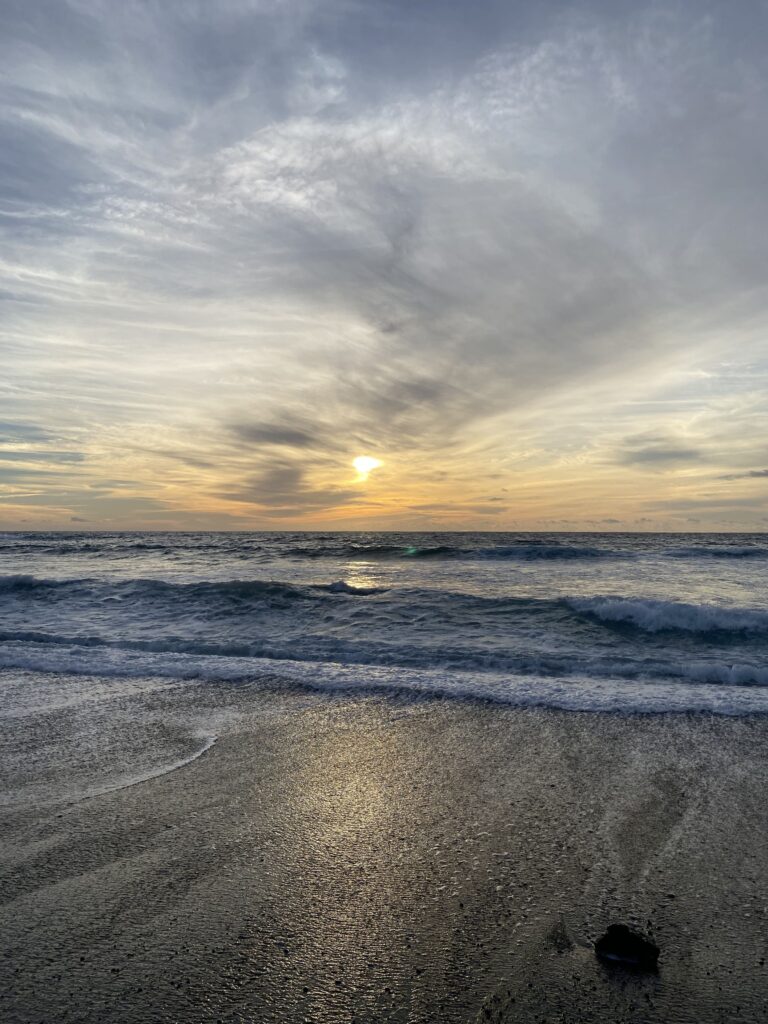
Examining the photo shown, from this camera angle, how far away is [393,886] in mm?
3295

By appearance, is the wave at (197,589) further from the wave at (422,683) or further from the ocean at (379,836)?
the ocean at (379,836)

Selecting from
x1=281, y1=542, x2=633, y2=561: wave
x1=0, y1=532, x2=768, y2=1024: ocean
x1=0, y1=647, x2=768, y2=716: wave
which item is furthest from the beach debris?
x1=281, y1=542, x2=633, y2=561: wave

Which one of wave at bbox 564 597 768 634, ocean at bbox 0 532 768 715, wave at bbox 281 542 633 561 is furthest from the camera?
wave at bbox 281 542 633 561

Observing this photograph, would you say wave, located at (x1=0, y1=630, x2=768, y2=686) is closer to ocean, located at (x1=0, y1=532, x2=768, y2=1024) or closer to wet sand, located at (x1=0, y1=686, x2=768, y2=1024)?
ocean, located at (x1=0, y1=532, x2=768, y2=1024)

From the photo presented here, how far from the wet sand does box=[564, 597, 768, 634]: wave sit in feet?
25.5

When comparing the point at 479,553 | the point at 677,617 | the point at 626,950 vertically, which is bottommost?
the point at 677,617

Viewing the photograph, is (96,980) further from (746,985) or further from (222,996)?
(746,985)

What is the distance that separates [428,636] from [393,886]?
29.7 ft

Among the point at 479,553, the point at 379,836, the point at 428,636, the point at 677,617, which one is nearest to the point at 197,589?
the point at 428,636

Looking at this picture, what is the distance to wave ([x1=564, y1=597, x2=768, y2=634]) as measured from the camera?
12.8 m

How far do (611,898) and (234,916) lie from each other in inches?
77.4

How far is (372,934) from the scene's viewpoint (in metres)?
2.88

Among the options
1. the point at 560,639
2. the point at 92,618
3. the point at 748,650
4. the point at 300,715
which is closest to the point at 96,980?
the point at 300,715

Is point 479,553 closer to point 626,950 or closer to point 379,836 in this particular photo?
point 379,836
